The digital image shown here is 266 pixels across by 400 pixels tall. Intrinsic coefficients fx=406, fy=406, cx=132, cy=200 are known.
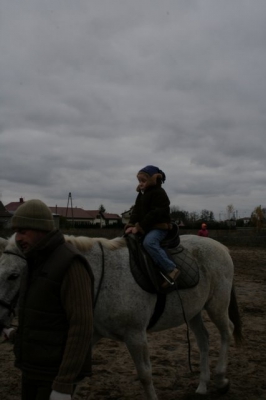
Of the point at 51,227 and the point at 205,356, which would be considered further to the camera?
the point at 205,356

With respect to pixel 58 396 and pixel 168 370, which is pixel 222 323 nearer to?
pixel 168 370

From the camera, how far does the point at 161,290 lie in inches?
147

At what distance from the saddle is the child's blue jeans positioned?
5 centimetres

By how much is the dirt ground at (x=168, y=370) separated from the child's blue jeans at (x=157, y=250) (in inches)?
56.7

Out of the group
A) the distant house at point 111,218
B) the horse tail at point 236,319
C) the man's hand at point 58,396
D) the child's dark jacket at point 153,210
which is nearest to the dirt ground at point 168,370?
the horse tail at point 236,319

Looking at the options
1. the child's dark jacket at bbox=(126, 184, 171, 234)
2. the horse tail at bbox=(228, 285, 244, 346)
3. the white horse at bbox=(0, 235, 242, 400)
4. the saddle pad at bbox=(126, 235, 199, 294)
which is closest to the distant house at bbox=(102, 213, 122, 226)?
the horse tail at bbox=(228, 285, 244, 346)

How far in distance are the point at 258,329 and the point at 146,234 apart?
3.77 meters

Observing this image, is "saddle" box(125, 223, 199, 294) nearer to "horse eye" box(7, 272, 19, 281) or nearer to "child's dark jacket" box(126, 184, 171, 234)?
"child's dark jacket" box(126, 184, 171, 234)

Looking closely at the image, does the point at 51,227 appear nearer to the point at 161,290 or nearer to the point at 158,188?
the point at 161,290

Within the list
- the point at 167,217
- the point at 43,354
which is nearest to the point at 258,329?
the point at 167,217

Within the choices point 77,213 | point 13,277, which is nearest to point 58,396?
point 13,277

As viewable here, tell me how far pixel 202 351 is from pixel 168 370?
587 mm

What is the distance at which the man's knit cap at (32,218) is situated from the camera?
2.20m

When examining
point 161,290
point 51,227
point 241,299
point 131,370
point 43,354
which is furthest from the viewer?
point 241,299
